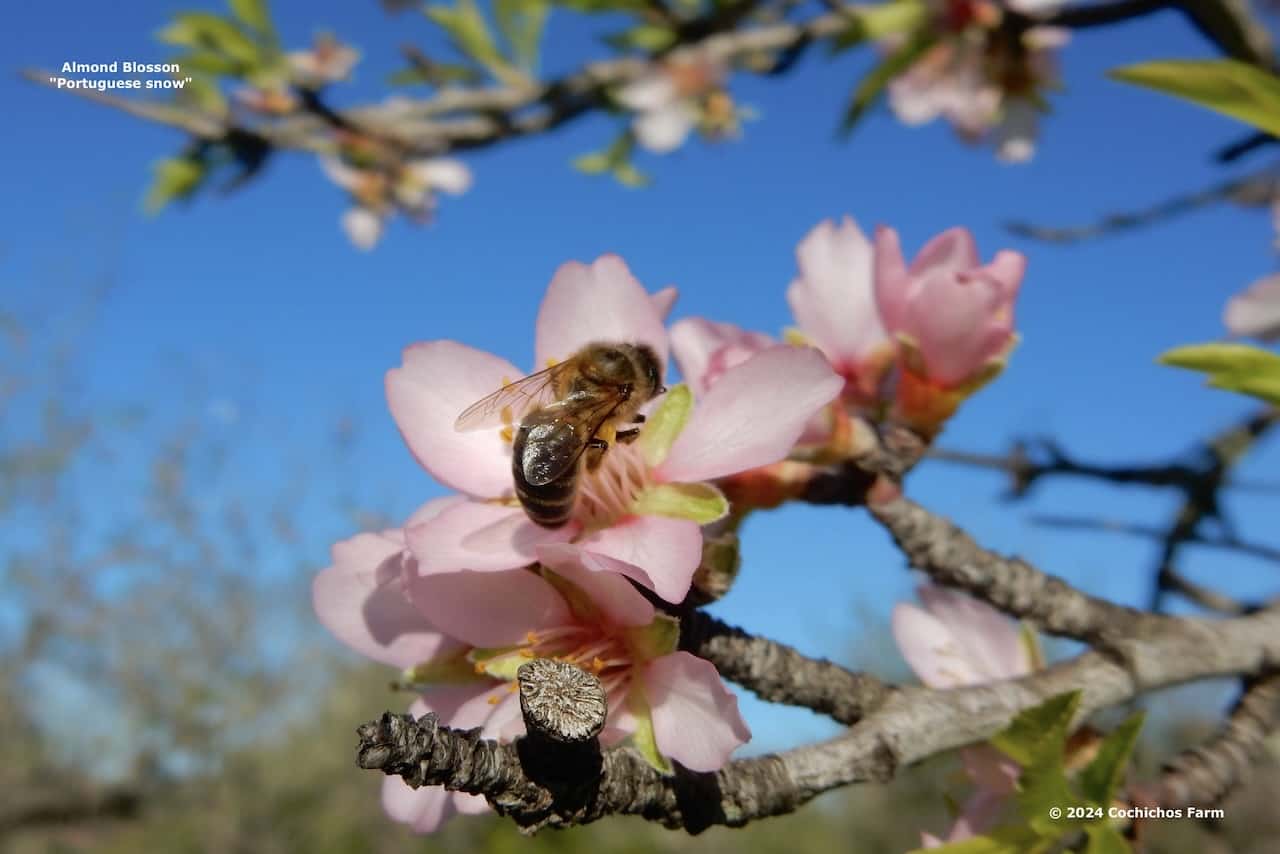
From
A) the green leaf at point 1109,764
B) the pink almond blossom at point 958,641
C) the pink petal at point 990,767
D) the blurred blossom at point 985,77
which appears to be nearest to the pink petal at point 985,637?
the pink almond blossom at point 958,641

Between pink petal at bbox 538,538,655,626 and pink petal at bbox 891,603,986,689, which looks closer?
pink petal at bbox 538,538,655,626

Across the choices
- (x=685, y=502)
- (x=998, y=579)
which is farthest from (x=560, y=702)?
(x=998, y=579)

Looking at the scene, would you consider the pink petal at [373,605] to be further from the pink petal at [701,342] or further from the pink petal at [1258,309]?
the pink petal at [1258,309]

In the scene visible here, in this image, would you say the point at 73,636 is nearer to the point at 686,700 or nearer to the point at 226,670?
the point at 226,670

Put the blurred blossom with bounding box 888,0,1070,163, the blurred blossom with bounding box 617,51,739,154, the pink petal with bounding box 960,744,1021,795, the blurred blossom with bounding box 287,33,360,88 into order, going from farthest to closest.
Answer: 1. the blurred blossom with bounding box 287,33,360,88
2. the blurred blossom with bounding box 617,51,739,154
3. the blurred blossom with bounding box 888,0,1070,163
4. the pink petal with bounding box 960,744,1021,795

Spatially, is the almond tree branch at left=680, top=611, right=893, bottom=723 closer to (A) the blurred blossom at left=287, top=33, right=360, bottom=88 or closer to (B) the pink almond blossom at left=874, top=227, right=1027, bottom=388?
(B) the pink almond blossom at left=874, top=227, right=1027, bottom=388

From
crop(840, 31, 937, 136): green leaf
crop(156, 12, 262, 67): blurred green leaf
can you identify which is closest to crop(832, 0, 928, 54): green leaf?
crop(840, 31, 937, 136): green leaf

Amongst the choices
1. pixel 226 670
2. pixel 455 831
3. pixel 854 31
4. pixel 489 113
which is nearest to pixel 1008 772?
pixel 854 31
